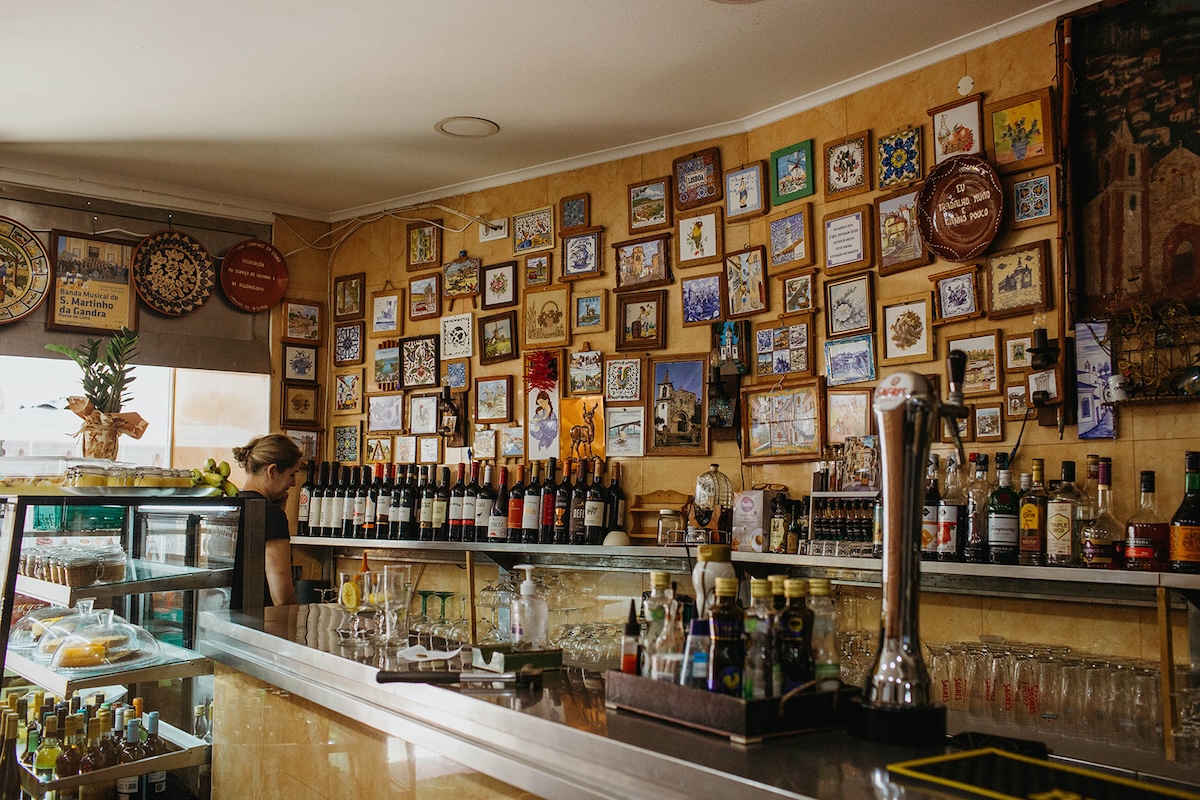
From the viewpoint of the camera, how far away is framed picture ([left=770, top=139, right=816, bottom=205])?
13.6 ft

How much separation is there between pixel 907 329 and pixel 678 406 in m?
1.15

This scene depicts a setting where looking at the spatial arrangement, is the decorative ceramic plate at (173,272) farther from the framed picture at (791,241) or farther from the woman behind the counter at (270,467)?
the framed picture at (791,241)

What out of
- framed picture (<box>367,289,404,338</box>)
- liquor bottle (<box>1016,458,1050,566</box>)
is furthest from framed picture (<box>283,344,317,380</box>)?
liquor bottle (<box>1016,458,1050,566</box>)

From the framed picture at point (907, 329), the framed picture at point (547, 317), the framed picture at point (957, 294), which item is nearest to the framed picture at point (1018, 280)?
the framed picture at point (957, 294)

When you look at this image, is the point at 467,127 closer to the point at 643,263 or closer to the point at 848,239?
the point at 643,263

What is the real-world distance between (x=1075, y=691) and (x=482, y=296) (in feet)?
11.9

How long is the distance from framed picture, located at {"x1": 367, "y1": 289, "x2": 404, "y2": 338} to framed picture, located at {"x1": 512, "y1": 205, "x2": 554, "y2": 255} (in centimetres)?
92

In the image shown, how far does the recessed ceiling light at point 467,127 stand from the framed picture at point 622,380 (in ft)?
4.00

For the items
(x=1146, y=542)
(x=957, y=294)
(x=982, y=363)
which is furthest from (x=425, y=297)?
(x=1146, y=542)

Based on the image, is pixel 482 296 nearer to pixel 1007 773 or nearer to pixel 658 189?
pixel 658 189

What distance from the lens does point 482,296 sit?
214 inches

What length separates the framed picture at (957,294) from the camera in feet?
11.7

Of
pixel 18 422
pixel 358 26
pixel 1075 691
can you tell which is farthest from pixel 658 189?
pixel 18 422

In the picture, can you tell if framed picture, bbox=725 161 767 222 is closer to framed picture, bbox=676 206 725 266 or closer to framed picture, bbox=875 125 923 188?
framed picture, bbox=676 206 725 266
